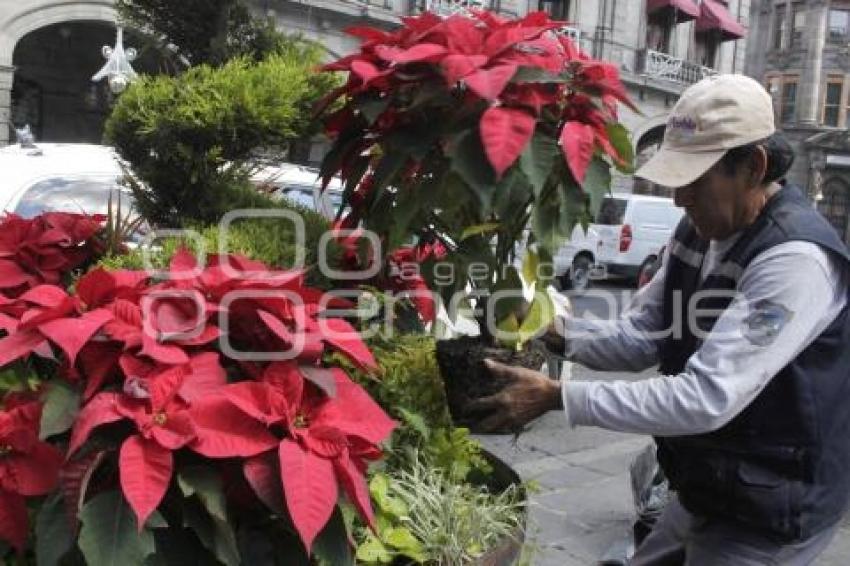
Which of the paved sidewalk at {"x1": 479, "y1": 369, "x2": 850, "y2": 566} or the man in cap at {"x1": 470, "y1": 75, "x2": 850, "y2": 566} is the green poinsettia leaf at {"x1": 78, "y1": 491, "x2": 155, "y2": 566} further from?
the paved sidewalk at {"x1": 479, "y1": 369, "x2": 850, "y2": 566}

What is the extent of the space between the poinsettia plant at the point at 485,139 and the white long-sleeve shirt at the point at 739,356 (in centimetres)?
25

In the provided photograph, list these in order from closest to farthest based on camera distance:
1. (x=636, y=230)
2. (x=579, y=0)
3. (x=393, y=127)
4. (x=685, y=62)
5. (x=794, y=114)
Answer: (x=393, y=127) < (x=636, y=230) < (x=579, y=0) < (x=685, y=62) < (x=794, y=114)

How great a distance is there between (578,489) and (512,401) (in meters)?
3.57

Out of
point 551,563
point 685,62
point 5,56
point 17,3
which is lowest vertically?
point 551,563

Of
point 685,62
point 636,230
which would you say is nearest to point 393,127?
point 636,230

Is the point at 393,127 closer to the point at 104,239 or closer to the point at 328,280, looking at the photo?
the point at 328,280

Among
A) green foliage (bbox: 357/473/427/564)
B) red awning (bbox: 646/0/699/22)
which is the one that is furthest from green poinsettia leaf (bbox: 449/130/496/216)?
red awning (bbox: 646/0/699/22)

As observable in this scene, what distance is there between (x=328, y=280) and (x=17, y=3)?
14424 millimetres

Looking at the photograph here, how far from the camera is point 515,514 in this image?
1.93 meters

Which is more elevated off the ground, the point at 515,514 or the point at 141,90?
the point at 141,90

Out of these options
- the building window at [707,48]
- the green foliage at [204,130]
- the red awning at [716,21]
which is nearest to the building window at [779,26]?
the building window at [707,48]

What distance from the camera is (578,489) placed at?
5.17 metres

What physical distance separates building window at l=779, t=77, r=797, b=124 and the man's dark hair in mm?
41421

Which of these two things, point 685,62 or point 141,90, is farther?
point 685,62
